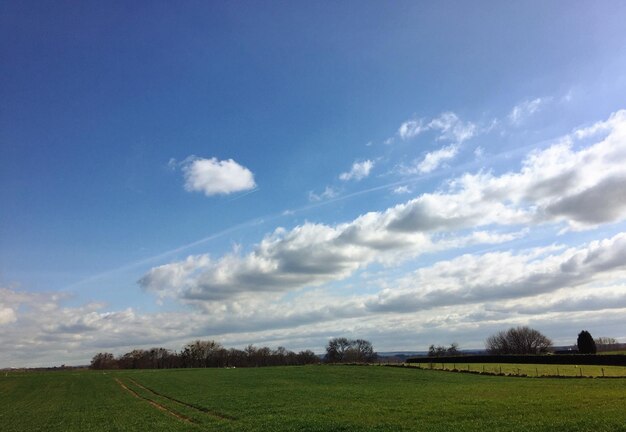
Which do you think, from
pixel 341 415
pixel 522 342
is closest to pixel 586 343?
pixel 522 342

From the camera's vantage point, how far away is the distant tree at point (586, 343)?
140 metres

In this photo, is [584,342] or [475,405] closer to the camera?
[475,405]

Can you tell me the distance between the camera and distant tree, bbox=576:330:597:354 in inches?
5522

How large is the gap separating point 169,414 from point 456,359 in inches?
4137

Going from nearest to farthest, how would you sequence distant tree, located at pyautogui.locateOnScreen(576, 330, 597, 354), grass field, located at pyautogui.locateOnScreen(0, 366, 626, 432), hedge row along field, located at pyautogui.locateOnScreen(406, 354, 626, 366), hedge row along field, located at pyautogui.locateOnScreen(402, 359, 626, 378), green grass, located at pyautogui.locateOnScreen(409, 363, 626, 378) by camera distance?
grass field, located at pyautogui.locateOnScreen(0, 366, 626, 432) → hedge row along field, located at pyautogui.locateOnScreen(402, 359, 626, 378) → green grass, located at pyautogui.locateOnScreen(409, 363, 626, 378) → hedge row along field, located at pyautogui.locateOnScreen(406, 354, 626, 366) → distant tree, located at pyautogui.locateOnScreen(576, 330, 597, 354)

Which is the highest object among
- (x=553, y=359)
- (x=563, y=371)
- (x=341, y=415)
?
(x=341, y=415)

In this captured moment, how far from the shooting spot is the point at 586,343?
141 metres

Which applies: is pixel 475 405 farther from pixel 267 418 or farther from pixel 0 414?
pixel 0 414

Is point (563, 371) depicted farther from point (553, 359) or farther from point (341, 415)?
point (341, 415)

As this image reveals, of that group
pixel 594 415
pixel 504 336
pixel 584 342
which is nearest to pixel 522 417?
pixel 594 415

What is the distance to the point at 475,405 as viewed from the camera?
1356 inches

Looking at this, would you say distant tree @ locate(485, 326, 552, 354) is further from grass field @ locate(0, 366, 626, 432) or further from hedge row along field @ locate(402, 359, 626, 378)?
grass field @ locate(0, 366, 626, 432)

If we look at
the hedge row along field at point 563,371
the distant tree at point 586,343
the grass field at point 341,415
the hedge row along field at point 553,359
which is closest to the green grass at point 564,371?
the hedge row along field at point 563,371

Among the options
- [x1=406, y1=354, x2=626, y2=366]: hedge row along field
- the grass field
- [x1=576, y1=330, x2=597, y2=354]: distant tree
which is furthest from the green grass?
[x1=576, y1=330, x2=597, y2=354]: distant tree
